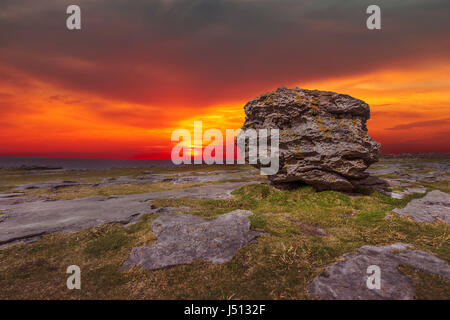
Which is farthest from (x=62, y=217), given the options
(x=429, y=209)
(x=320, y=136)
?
(x=429, y=209)

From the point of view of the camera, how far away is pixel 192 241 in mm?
9703

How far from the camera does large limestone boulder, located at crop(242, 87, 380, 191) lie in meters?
17.8

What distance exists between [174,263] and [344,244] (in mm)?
7758

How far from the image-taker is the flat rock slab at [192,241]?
849 cm

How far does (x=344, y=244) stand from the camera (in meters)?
9.41

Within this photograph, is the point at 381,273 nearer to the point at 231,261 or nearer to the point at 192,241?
the point at 231,261

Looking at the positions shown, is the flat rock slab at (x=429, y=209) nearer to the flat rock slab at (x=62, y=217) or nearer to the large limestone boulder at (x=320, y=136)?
the large limestone boulder at (x=320, y=136)

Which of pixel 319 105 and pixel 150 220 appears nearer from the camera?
pixel 150 220

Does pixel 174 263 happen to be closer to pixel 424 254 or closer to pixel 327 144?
pixel 424 254

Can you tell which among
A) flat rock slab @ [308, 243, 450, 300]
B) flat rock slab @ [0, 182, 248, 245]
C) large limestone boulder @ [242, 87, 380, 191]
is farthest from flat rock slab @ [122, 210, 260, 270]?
large limestone boulder @ [242, 87, 380, 191]

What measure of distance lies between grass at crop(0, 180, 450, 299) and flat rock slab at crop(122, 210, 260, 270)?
429mm

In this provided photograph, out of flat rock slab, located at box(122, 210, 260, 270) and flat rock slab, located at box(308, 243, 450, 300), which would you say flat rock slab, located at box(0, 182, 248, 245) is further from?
flat rock slab, located at box(308, 243, 450, 300)

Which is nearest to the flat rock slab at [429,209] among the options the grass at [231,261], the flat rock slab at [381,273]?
the grass at [231,261]
